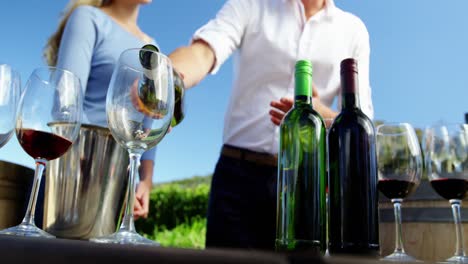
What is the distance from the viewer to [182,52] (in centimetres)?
118

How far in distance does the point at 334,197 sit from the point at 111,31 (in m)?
1.03

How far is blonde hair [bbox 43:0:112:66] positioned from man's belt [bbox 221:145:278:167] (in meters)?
0.77

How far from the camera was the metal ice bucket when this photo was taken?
77 cm

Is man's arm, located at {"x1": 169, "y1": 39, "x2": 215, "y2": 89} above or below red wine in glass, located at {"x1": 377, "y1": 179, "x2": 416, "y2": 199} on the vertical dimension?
above

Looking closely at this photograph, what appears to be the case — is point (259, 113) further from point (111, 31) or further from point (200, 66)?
point (111, 31)

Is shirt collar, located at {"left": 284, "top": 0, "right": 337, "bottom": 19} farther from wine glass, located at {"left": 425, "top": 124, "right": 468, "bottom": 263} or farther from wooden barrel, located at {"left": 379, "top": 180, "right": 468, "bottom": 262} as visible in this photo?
wine glass, located at {"left": 425, "top": 124, "right": 468, "bottom": 263}

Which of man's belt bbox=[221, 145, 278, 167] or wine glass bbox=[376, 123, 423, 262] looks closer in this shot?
wine glass bbox=[376, 123, 423, 262]

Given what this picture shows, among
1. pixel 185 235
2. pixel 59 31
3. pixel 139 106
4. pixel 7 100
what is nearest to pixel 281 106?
pixel 139 106

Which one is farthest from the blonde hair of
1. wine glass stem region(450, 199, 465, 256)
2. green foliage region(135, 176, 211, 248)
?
green foliage region(135, 176, 211, 248)

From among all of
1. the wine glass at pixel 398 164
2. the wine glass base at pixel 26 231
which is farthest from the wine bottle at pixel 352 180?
the wine glass base at pixel 26 231

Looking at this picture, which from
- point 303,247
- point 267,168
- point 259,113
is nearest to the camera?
point 303,247

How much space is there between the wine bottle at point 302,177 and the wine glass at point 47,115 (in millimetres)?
344

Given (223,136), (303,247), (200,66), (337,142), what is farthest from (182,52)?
(303,247)

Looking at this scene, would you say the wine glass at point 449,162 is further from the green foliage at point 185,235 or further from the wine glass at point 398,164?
the green foliage at point 185,235
